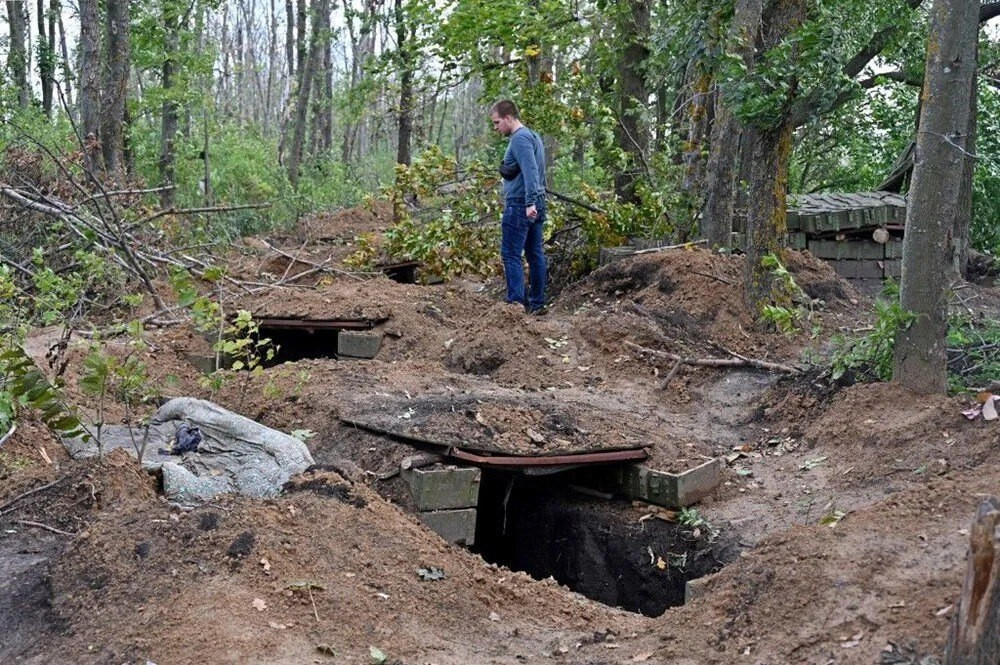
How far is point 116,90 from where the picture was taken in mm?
13461

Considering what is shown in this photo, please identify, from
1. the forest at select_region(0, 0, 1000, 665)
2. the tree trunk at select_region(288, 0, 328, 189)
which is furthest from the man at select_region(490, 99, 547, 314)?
the tree trunk at select_region(288, 0, 328, 189)

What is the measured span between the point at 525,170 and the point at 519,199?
291mm

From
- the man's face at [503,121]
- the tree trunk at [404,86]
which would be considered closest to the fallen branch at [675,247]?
the man's face at [503,121]

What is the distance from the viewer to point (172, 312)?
10.2m

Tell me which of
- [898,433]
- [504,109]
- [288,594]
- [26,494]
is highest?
[504,109]

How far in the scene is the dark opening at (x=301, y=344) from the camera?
10.3m

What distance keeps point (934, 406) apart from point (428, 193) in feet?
23.1

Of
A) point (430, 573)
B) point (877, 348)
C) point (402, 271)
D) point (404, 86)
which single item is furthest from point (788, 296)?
point (404, 86)

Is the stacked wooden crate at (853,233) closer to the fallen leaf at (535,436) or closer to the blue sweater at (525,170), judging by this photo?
the blue sweater at (525,170)

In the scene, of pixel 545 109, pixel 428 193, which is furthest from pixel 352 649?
pixel 545 109

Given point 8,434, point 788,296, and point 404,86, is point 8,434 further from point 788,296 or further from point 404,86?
point 404,86

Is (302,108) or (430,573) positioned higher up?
(302,108)

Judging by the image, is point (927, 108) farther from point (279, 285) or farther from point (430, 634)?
point (279, 285)

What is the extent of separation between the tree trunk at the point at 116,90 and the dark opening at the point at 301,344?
3.83m
